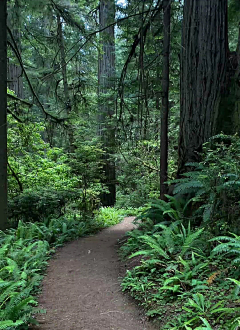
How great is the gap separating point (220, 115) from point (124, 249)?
3.41 m

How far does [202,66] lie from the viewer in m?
5.75

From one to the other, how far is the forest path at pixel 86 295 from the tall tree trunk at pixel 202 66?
2865 millimetres

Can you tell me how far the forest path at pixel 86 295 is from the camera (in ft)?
10.5

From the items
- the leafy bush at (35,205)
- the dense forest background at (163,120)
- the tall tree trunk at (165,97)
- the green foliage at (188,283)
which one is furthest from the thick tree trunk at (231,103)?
the leafy bush at (35,205)

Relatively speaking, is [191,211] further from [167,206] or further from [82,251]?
[82,251]

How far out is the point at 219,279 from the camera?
325 cm

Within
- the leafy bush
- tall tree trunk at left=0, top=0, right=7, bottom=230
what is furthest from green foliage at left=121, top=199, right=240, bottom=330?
the leafy bush

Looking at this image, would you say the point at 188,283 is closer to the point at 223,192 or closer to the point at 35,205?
the point at 223,192

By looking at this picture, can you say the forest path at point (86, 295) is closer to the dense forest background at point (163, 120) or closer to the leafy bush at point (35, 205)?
the dense forest background at point (163, 120)

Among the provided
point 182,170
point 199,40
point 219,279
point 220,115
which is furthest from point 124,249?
point 199,40

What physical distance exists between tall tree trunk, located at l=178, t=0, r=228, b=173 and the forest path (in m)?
2.86

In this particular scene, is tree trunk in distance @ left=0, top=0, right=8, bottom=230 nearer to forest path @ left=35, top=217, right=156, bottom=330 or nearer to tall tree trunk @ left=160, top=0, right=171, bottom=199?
forest path @ left=35, top=217, right=156, bottom=330

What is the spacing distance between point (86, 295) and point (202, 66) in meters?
4.85

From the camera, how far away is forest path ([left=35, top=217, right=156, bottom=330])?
321cm
